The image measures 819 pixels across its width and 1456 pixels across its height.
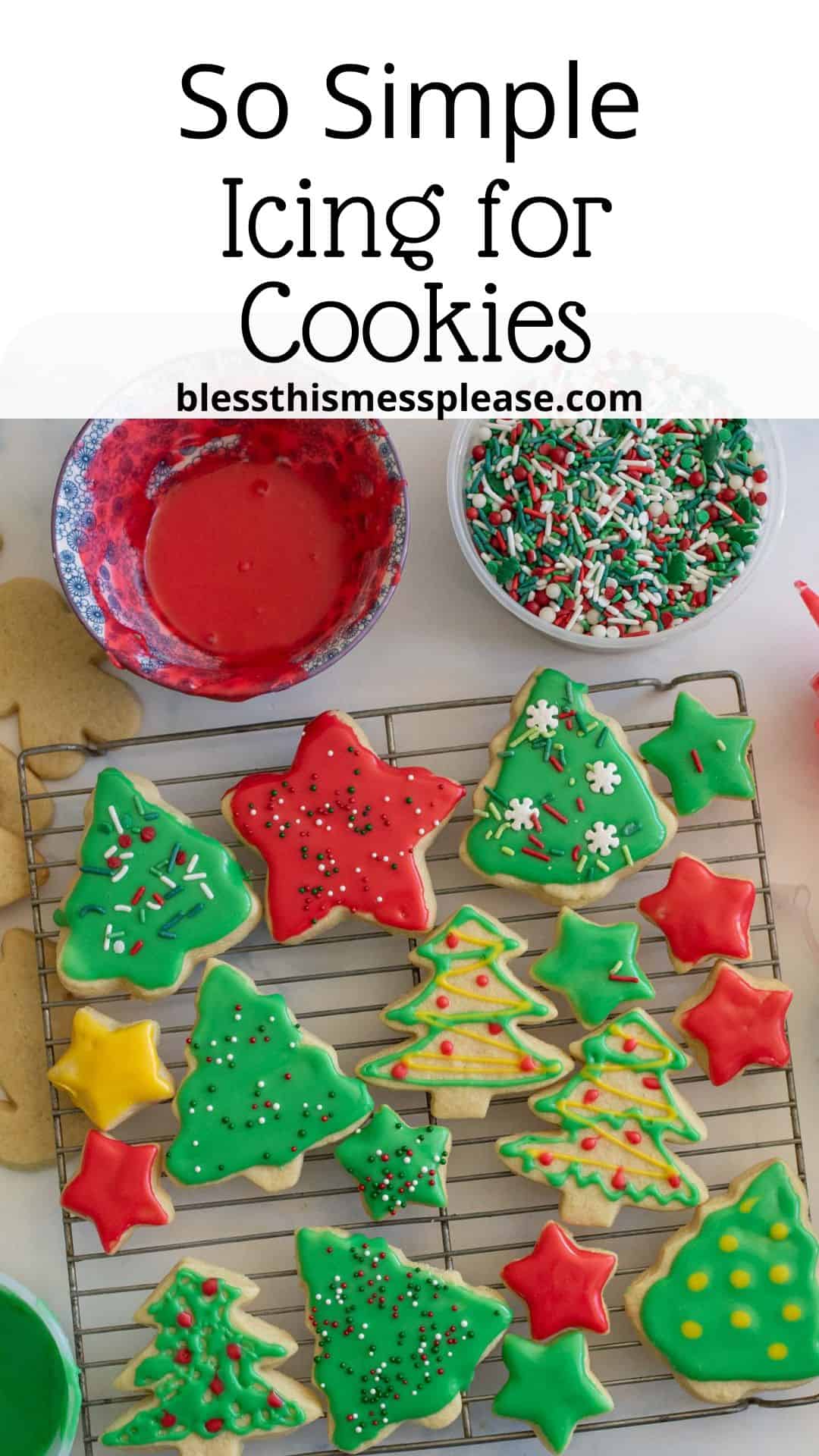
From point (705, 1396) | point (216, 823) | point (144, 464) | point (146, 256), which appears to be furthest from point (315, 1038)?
point (146, 256)

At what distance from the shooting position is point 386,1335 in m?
1.87

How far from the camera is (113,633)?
1.88 meters

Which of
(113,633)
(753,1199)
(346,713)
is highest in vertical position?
(113,633)

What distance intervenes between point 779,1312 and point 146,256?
6.15 feet

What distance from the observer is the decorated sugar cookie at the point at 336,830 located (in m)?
1.92

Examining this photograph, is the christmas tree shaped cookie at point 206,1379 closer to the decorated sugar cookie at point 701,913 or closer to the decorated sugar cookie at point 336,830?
the decorated sugar cookie at point 336,830

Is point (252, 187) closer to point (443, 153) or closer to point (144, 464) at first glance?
point (443, 153)

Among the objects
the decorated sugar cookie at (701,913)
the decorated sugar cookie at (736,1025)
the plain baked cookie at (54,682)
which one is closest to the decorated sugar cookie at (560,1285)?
the decorated sugar cookie at (736,1025)

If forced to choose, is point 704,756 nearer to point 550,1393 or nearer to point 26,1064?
point 550,1393

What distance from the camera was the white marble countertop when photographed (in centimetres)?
205

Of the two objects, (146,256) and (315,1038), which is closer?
(315,1038)

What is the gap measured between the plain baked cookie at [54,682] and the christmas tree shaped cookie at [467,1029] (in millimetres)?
601

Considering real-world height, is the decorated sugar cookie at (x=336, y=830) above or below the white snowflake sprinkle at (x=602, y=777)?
below

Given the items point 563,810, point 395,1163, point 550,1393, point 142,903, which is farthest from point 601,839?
point 550,1393
